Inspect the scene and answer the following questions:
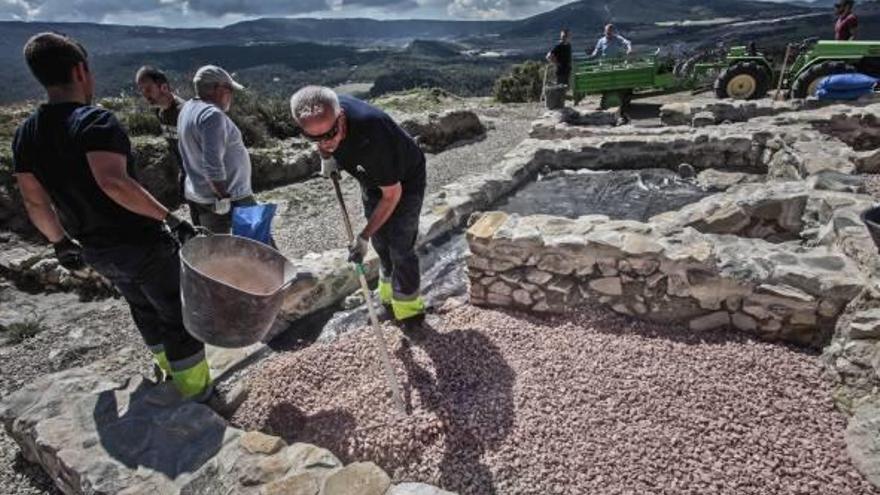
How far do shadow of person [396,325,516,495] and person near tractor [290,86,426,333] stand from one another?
0.40 m

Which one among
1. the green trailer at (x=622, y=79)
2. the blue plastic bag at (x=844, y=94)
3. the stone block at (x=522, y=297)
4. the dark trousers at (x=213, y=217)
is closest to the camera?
the stone block at (x=522, y=297)

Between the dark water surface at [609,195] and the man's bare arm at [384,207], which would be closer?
the man's bare arm at [384,207]

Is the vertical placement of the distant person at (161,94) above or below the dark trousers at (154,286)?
above

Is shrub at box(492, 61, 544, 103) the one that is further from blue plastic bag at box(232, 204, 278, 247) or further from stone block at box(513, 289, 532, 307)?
blue plastic bag at box(232, 204, 278, 247)

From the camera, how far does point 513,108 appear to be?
57.2 ft

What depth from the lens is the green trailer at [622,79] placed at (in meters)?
13.7

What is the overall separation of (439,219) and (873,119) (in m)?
7.63

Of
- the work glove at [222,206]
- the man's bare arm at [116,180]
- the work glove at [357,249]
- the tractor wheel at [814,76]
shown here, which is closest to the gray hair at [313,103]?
the work glove at [357,249]

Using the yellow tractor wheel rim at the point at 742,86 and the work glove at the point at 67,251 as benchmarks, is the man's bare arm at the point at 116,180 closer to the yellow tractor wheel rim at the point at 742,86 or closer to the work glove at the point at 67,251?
the work glove at the point at 67,251

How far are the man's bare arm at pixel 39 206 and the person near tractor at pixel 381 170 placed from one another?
1.47 metres

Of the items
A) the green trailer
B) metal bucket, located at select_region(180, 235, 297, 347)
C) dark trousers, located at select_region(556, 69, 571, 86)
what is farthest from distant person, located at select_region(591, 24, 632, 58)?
metal bucket, located at select_region(180, 235, 297, 347)

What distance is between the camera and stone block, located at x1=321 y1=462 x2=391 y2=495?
7.33ft

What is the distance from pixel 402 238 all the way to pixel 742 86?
12545 millimetres

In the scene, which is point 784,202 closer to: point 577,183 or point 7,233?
point 577,183
